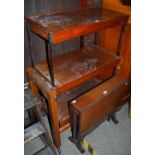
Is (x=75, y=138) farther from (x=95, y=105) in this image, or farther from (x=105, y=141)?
(x=95, y=105)

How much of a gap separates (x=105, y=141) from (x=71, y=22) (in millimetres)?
1134

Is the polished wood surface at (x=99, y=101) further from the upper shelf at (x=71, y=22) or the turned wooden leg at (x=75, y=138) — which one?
the upper shelf at (x=71, y=22)

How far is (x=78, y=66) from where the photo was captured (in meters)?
1.66

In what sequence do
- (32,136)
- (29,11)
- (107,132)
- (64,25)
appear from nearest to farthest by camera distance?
(64,25) < (32,136) < (29,11) < (107,132)

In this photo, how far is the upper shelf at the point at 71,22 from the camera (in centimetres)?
121

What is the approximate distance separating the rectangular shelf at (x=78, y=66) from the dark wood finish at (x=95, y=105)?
131mm

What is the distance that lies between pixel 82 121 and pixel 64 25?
0.73 m

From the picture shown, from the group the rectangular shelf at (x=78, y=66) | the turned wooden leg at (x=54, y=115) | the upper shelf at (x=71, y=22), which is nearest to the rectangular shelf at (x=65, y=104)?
the turned wooden leg at (x=54, y=115)

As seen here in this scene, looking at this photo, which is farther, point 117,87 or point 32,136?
point 117,87
